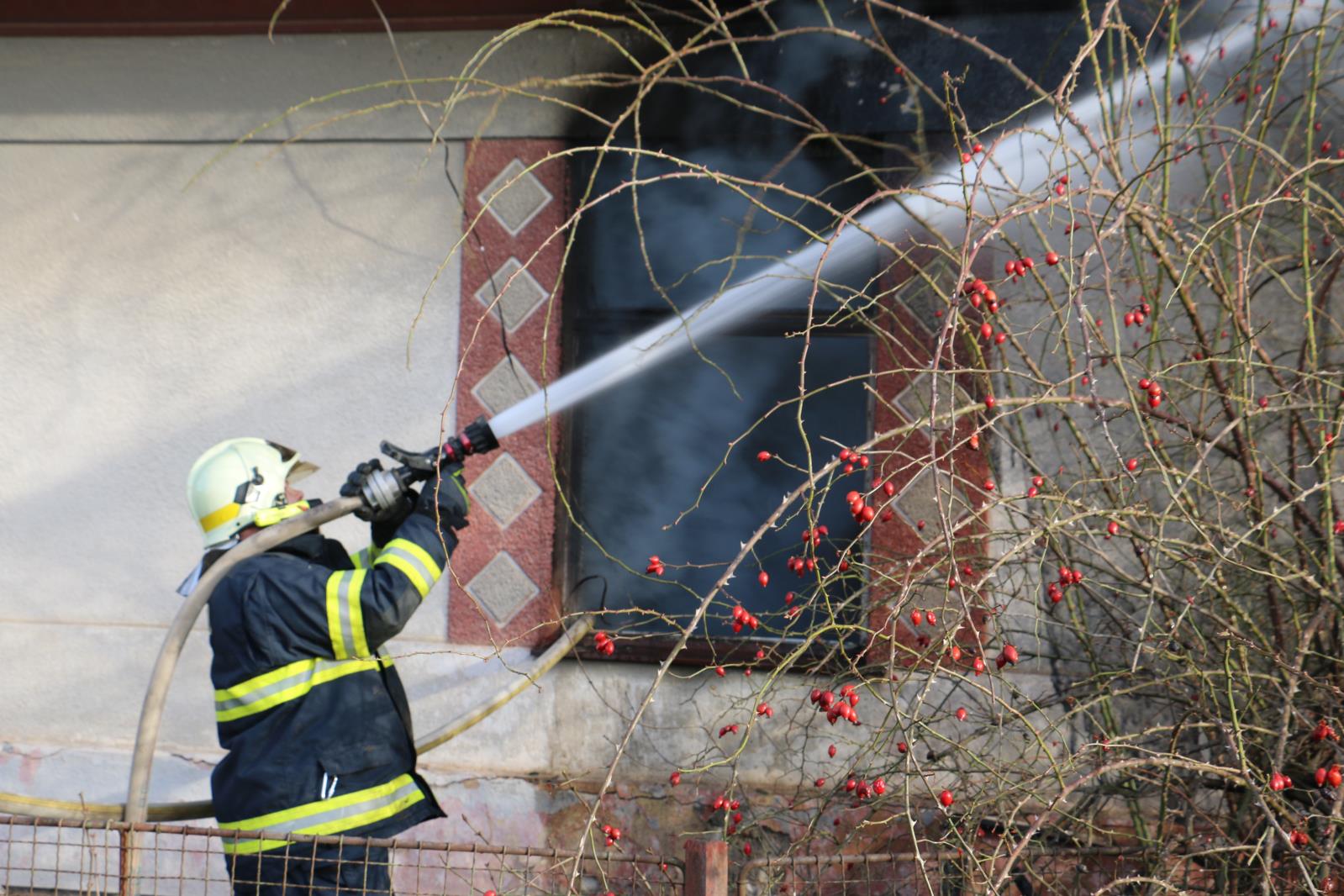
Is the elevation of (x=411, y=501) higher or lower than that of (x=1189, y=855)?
higher

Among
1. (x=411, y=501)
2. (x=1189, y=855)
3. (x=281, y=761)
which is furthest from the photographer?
(x=411, y=501)

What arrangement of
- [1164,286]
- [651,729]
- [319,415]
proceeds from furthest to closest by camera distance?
[319,415]
[651,729]
[1164,286]

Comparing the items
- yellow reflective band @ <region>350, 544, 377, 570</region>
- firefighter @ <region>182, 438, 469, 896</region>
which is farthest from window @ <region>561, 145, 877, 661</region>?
firefighter @ <region>182, 438, 469, 896</region>

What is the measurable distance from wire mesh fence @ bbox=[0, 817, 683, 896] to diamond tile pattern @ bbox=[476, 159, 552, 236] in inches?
88.3

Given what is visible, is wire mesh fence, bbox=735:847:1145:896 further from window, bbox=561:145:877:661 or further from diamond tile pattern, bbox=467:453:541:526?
diamond tile pattern, bbox=467:453:541:526

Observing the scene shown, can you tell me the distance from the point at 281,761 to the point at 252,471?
89cm

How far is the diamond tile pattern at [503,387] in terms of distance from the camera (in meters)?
4.62

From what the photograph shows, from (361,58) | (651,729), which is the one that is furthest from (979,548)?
(361,58)

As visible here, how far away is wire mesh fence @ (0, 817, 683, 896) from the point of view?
260 centimetres

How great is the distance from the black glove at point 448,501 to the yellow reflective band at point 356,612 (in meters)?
0.27

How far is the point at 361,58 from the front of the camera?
478 centimetres

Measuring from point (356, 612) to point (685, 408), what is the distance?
5.83ft

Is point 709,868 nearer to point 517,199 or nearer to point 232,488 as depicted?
point 232,488

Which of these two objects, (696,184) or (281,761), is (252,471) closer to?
(281,761)
